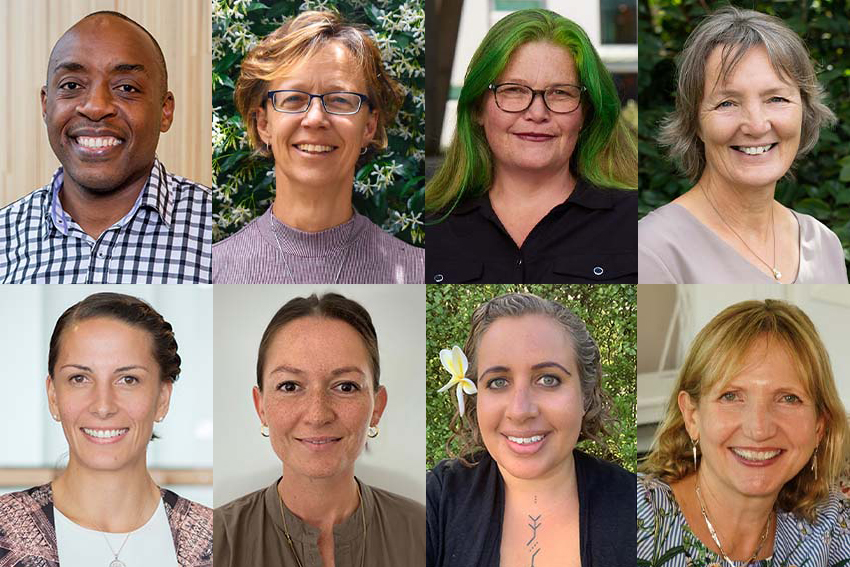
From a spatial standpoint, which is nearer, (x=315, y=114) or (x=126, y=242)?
(x=315, y=114)

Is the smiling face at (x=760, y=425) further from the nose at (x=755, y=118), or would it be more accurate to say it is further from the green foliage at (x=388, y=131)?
the green foliage at (x=388, y=131)

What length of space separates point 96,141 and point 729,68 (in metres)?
1.92

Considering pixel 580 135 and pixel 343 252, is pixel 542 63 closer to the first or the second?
pixel 580 135

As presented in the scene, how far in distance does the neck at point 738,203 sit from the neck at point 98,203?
1.75 meters

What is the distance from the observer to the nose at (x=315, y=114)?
9.76 ft

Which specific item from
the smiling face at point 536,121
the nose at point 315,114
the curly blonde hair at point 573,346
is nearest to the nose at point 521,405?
the curly blonde hair at point 573,346

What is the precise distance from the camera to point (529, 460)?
3.02 meters

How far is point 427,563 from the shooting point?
3.07 m

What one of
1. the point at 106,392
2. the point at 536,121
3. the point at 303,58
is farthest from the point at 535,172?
the point at 106,392

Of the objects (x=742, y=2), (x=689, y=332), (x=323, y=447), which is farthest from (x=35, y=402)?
(x=742, y=2)

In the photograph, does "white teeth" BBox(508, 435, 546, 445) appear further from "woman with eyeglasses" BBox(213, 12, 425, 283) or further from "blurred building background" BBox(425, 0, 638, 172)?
"blurred building background" BBox(425, 0, 638, 172)

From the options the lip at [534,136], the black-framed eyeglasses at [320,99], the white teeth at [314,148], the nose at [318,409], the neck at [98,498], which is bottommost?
the neck at [98,498]

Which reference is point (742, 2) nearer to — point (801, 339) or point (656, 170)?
point (656, 170)

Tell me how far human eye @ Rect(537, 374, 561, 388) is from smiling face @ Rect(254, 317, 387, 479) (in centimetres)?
51
